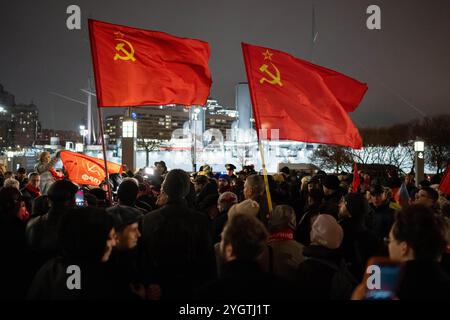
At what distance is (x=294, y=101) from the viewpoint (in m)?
6.98

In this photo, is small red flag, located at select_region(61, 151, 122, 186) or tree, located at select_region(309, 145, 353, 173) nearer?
small red flag, located at select_region(61, 151, 122, 186)

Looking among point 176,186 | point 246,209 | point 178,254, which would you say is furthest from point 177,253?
point 246,209

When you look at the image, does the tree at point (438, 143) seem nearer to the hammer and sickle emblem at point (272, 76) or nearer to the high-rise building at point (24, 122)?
the hammer and sickle emblem at point (272, 76)

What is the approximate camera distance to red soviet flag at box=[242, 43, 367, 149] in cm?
670

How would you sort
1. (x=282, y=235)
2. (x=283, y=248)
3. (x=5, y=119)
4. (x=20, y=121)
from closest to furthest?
1. (x=283, y=248)
2. (x=282, y=235)
3. (x=5, y=119)
4. (x=20, y=121)

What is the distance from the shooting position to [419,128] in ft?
180

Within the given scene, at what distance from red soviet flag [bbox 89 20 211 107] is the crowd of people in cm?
181

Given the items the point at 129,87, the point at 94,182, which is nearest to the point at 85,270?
the point at 129,87

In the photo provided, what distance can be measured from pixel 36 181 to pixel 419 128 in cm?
5508

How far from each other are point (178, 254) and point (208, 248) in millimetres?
305

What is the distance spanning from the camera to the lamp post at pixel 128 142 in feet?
57.9

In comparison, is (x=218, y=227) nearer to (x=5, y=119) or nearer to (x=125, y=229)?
(x=125, y=229)

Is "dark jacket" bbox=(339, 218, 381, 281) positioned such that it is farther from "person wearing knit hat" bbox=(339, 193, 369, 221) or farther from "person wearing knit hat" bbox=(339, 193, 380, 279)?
"person wearing knit hat" bbox=(339, 193, 369, 221)

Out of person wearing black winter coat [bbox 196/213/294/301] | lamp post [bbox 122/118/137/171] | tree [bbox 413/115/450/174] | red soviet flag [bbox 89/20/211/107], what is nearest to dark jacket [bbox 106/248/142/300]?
person wearing black winter coat [bbox 196/213/294/301]
